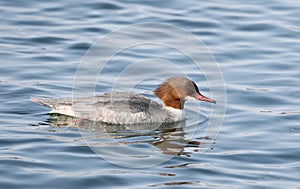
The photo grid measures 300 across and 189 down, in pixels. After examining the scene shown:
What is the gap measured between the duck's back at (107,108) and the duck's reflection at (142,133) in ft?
0.35

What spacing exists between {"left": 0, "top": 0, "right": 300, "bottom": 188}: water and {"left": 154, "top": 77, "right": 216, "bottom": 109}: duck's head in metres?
0.46

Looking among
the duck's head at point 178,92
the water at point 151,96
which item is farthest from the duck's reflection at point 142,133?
the duck's head at point 178,92

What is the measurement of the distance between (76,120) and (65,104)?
1.10 feet

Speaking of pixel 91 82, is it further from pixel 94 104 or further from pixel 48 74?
pixel 94 104

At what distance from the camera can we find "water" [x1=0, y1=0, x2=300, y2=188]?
9.04m

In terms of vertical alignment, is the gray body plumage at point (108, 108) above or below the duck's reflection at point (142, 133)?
above

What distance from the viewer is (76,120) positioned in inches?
451

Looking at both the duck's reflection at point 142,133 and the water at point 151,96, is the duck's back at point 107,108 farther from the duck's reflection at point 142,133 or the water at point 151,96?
the water at point 151,96

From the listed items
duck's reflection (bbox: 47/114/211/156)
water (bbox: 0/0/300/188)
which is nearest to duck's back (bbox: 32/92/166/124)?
duck's reflection (bbox: 47/114/211/156)

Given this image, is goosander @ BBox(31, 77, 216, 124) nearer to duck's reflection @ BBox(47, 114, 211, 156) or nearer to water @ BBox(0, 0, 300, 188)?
duck's reflection @ BBox(47, 114, 211, 156)

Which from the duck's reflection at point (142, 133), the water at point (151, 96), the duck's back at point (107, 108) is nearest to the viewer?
the water at point (151, 96)

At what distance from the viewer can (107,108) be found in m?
11.4

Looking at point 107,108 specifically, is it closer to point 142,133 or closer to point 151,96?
point 142,133

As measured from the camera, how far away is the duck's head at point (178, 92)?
11.7 m
